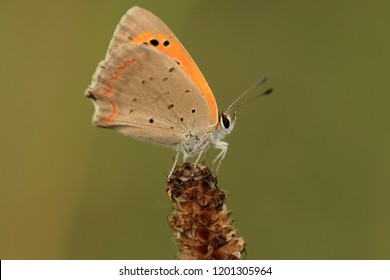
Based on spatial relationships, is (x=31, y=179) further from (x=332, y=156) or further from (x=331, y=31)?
(x=331, y=31)

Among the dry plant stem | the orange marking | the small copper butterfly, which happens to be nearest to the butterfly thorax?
the small copper butterfly

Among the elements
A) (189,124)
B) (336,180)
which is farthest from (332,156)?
(189,124)

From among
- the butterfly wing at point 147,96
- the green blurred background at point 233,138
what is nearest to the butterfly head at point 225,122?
the butterfly wing at point 147,96

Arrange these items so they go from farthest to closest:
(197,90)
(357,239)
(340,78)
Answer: (340,78), (357,239), (197,90)

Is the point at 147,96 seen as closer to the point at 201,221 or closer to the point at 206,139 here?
the point at 206,139

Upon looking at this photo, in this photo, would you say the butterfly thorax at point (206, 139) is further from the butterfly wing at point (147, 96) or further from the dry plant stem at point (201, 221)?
the dry plant stem at point (201, 221)

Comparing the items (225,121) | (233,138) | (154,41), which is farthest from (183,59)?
(233,138)
